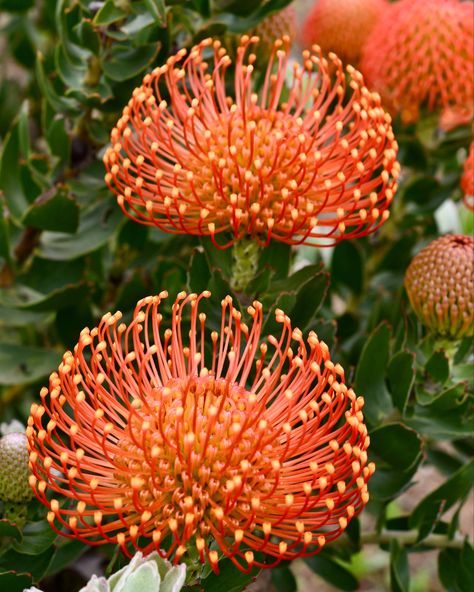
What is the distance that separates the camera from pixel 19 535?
1330 millimetres

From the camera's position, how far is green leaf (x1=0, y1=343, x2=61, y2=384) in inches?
72.8

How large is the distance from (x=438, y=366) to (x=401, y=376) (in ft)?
0.22

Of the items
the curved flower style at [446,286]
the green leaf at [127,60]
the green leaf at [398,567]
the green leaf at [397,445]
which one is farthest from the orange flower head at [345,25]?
the green leaf at [398,567]

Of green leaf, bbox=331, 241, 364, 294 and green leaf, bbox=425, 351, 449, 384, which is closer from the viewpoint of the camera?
green leaf, bbox=425, 351, 449, 384

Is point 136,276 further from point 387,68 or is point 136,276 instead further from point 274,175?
point 387,68

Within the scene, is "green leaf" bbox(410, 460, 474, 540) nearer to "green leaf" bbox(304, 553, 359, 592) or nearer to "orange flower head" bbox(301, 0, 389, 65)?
"green leaf" bbox(304, 553, 359, 592)

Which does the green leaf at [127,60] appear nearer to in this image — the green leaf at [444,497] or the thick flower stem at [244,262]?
the thick flower stem at [244,262]

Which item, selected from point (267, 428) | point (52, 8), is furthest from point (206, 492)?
point (52, 8)

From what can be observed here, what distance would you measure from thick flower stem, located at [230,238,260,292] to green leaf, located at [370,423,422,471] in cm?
35

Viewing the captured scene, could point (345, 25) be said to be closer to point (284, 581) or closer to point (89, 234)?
point (89, 234)

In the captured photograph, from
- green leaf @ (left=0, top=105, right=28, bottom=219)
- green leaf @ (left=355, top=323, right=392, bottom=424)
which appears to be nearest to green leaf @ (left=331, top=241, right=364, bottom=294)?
green leaf @ (left=355, top=323, right=392, bottom=424)

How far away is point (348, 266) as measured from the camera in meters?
2.08

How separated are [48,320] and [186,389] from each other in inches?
42.9

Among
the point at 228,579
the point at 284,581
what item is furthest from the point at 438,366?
the point at 284,581
